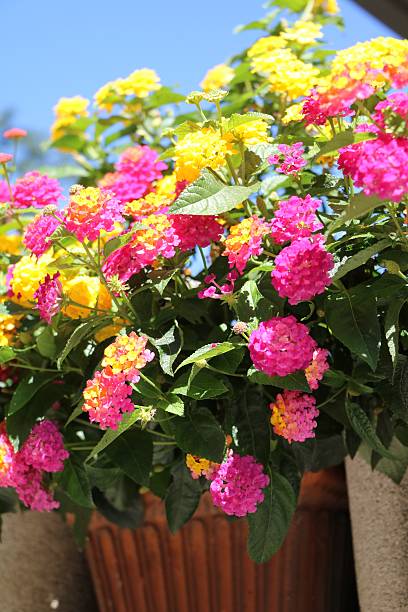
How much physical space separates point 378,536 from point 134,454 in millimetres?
314

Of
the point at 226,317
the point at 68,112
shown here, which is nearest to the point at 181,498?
the point at 226,317

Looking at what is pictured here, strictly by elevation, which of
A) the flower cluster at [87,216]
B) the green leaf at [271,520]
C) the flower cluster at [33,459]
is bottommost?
the green leaf at [271,520]

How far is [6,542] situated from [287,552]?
0.42 meters

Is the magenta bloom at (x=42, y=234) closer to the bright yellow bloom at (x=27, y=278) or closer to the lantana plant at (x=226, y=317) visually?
the lantana plant at (x=226, y=317)

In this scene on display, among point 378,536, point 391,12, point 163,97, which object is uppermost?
point 391,12

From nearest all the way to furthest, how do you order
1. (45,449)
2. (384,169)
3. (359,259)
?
(384,169), (359,259), (45,449)

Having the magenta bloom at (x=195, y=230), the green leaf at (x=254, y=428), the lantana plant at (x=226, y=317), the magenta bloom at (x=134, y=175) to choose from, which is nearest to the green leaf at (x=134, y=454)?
the lantana plant at (x=226, y=317)

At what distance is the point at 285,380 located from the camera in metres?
0.87

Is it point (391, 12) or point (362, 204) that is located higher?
point (391, 12)

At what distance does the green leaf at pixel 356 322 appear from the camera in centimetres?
84

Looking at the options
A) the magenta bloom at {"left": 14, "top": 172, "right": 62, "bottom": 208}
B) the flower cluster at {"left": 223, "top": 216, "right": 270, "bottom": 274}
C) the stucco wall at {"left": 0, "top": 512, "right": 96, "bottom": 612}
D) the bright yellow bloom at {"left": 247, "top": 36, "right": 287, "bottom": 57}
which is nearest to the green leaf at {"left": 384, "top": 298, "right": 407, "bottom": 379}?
the flower cluster at {"left": 223, "top": 216, "right": 270, "bottom": 274}

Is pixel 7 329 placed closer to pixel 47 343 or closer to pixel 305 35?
pixel 47 343

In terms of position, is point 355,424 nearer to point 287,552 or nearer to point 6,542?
point 287,552

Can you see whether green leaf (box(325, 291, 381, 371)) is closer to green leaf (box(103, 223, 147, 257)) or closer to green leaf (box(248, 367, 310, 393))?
green leaf (box(248, 367, 310, 393))
